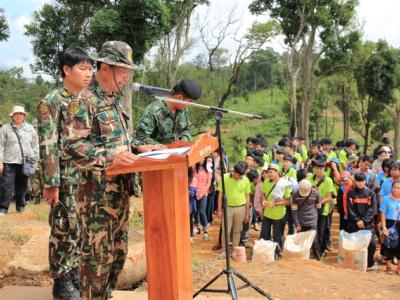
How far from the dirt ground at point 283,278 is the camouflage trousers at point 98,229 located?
5.92 ft

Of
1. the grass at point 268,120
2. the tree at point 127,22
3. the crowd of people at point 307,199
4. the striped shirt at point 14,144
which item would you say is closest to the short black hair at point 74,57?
the crowd of people at point 307,199

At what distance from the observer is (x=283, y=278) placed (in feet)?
18.2

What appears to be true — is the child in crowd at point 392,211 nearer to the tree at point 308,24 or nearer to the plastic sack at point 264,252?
the plastic sack at point 264,252

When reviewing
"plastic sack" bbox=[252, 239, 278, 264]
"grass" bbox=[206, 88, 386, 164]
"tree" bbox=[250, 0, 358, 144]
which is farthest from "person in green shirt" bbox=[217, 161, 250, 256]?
"grass" bbox=[206, 88, 386, 164]

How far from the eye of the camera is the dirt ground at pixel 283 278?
4.93m

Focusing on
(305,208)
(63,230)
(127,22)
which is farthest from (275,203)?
(127,22)

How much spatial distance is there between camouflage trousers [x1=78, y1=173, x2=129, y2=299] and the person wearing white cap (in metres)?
4.64

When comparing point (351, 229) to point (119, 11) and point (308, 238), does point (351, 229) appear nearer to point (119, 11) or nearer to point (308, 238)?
point (308, 238)

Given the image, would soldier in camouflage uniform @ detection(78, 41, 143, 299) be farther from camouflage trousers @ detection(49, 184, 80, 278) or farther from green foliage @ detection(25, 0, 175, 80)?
green foliage @ detection(25, 0, 175, 80)

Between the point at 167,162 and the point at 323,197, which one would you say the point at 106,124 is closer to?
the point at 167,162

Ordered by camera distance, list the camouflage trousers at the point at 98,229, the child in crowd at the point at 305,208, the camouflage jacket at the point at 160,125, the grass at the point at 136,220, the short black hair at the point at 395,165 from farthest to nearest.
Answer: the grass at the point at 136,220 < the child in crowd at the point at 305,208 < the short black hair at the point at 395,165 < the camouflage jacket at the point at 160,125 < the camouflage trousers at the point at 98,229

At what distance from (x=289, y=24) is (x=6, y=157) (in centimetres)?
1643

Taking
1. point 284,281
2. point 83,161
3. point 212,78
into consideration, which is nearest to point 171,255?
point 83,161

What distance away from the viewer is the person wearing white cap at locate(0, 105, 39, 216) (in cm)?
707
